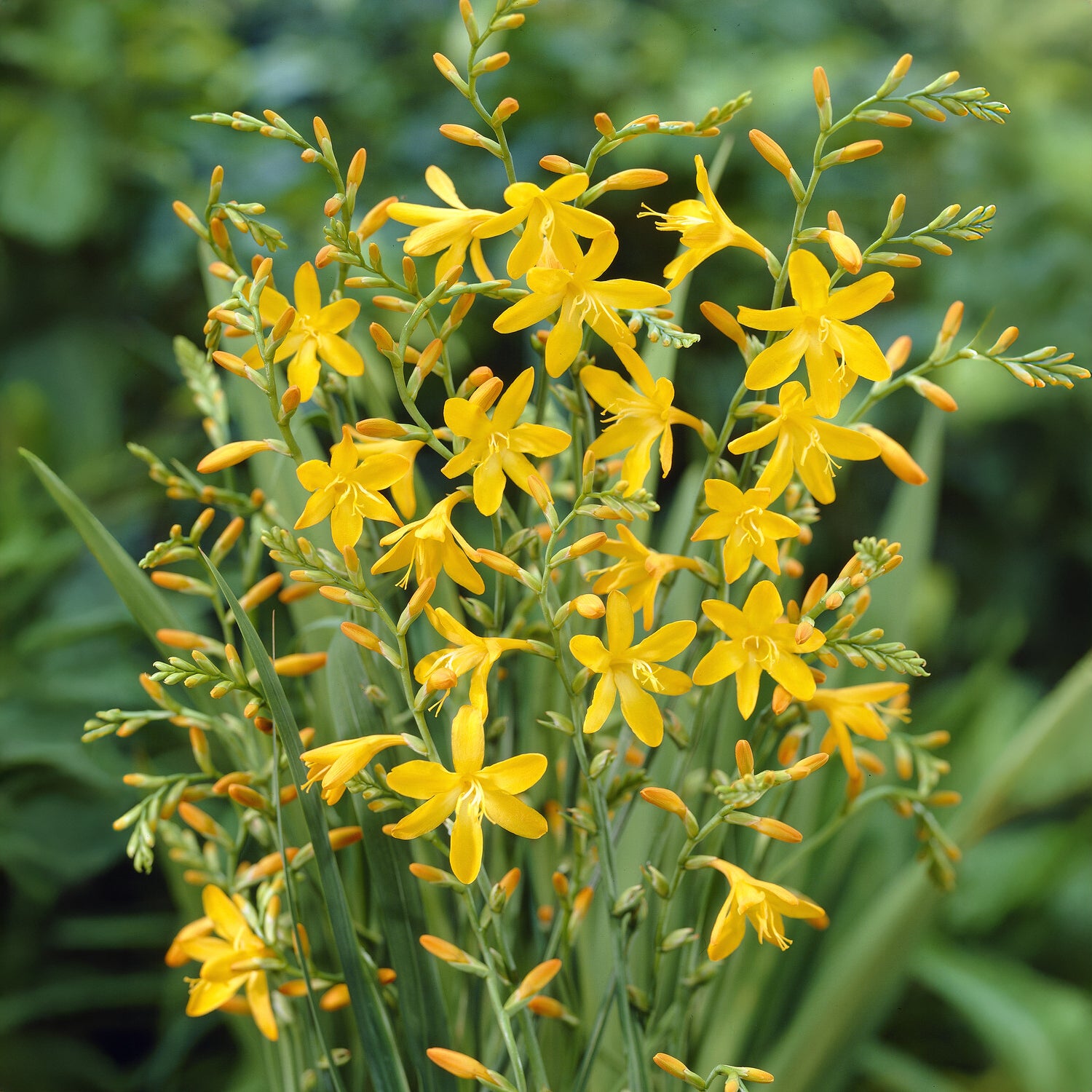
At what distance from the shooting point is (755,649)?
0.30 meters

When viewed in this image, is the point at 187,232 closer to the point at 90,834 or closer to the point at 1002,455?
the point at 90,834

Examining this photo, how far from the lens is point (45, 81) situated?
108 centimetres

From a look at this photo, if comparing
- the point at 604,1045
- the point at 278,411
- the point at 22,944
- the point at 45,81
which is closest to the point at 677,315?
the point at 278,411

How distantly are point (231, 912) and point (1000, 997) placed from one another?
0.74m

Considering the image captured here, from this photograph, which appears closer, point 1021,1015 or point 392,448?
point 392,448

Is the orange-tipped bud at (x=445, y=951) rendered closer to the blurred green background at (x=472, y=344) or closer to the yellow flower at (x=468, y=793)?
the yellow flower at (x=468, y=793)

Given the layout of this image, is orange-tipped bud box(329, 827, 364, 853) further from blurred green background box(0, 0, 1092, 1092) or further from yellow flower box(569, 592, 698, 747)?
blurred green background box(0, 0, 1092, 1092)

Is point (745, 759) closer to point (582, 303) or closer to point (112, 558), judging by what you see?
point (582, 303)

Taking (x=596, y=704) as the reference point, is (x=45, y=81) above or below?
above

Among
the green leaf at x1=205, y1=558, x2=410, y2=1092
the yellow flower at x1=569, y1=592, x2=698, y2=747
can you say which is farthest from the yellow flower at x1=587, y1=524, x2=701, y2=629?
the green leaf at x1=205, y1=558, x2=410, y2=1092

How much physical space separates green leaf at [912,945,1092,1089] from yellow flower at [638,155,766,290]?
0.61 m

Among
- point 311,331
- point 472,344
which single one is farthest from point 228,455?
point 472,344

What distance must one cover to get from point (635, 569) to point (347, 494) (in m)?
0.10

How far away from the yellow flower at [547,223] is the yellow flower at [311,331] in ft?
0.21
